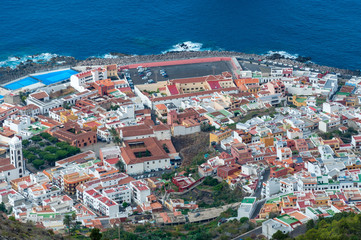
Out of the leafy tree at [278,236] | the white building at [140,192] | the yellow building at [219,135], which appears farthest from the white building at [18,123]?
the leafy tree at [278,236]

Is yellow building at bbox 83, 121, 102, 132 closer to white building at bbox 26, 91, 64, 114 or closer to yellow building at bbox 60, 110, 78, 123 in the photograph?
yellow building at bbox 60, 110, 78, 123

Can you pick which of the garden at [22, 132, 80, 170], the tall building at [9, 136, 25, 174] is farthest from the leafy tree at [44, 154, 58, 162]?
the tall building at [9, 136, 25, 174]

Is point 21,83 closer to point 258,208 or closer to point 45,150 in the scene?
point 45,150

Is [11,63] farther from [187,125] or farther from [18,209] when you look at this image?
[18,209]

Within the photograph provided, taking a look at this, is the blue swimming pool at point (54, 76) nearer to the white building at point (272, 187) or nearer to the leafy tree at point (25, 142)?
the leafy tree at point (25, 142)

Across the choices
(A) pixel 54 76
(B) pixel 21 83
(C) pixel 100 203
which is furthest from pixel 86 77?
(C) pixel 100 203
